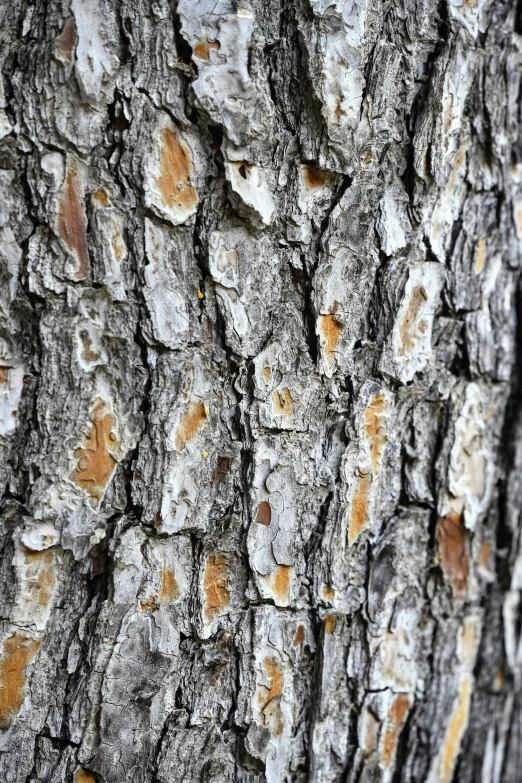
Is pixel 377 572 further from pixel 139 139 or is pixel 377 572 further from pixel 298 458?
pixel 139 139

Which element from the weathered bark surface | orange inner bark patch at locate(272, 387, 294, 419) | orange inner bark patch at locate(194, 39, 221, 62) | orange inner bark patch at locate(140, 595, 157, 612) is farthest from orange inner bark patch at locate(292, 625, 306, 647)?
orange inner bark patch at locate(194, 39, 221, 62)

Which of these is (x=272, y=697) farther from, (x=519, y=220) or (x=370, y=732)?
(x=519, y=220)

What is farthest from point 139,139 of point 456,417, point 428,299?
point 456,417

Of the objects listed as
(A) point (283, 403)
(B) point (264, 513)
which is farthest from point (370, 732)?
(A) point (283, 403)

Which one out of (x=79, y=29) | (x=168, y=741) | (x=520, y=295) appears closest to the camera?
(x=79, y=29)

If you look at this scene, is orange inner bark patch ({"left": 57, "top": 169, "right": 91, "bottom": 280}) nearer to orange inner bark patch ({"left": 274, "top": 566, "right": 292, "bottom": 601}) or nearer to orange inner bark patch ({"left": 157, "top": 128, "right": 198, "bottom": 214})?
orange inner bark patch ({"left": 157, "top": 128, "right": 198, "bottom": 214})

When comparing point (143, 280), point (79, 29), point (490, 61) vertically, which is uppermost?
point (490, 61)

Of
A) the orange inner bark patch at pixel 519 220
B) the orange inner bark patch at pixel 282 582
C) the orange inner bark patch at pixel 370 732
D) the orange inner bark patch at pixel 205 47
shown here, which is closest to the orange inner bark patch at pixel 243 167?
the orange inner bark patch at pixel 205 47
